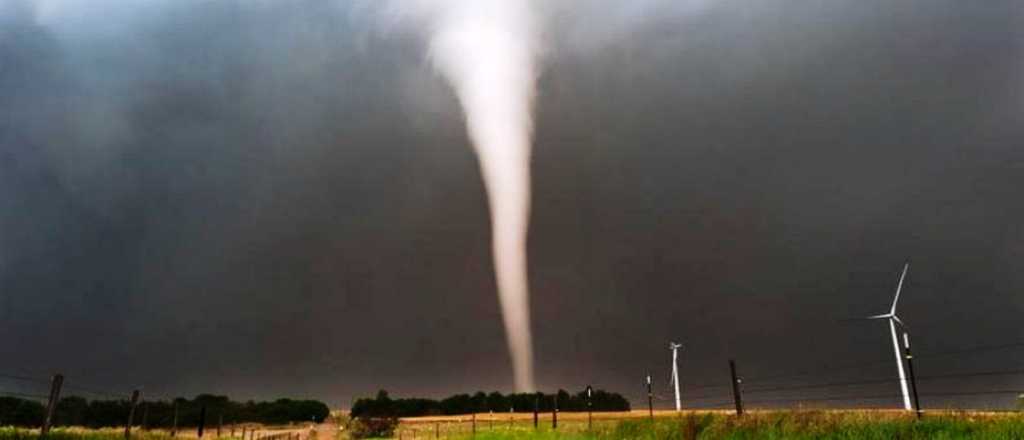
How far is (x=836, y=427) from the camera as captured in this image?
20.0 m

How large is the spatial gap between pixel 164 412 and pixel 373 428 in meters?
88.2

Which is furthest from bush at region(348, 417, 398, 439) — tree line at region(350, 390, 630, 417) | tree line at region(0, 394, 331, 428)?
tree line at region(350, 390, 630, 417)

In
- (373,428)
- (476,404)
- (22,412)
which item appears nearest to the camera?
(373,428)

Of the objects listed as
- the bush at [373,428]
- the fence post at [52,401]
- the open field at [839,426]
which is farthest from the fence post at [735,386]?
the bush at [373,428]

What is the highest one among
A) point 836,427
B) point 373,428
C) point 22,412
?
point 22,412

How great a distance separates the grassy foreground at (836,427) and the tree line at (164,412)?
345 feet

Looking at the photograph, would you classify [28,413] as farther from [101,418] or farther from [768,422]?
[768,422]

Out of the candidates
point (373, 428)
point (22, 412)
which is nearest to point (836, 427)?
point (373, 428)

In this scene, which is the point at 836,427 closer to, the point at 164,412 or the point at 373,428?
the point at 373,428

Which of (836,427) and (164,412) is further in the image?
(164,412)

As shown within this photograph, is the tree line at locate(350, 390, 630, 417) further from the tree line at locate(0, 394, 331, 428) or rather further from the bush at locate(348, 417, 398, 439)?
the bush at locate(348, 417, 398, 439)

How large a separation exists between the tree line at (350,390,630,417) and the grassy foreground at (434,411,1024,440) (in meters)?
145

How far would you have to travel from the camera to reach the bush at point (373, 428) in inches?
2936

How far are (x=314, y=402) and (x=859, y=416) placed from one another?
18885 cm
